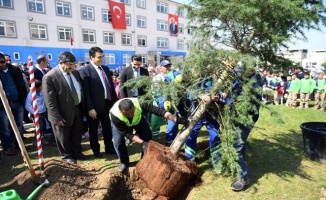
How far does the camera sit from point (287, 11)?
290 cm

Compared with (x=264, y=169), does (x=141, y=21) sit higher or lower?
higher

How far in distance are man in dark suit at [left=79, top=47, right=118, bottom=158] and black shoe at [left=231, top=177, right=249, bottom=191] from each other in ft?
7.73

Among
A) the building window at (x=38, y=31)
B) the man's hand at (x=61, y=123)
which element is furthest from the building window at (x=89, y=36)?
the man's hand at (x=61, y=123)

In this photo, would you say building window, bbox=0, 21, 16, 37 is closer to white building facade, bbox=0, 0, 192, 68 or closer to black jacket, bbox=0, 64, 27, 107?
white building facade, bbox=0, 0, 192, 68

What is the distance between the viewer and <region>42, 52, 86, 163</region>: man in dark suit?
3.54m

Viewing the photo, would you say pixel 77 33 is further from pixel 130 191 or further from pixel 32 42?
pixel 130 191

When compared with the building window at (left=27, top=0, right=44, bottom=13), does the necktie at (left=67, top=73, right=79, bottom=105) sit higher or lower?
lower

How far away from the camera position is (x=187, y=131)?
3.58 m

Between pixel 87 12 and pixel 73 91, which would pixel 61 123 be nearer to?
pixel 73 91

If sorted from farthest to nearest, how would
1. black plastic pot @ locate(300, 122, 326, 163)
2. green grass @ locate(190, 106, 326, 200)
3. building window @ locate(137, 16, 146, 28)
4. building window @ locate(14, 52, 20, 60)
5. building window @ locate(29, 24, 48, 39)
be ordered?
building window @ locate(137, 16, 146, 28) → building window @ locate(29, 24, 48, 39) → building window @ locate(14, 52, 20, 60) → black plastic pot @ locate(300, 122, 326, 163) → green grass @ locate(190, 106, 326, 200)

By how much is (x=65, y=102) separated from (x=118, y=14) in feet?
76.4

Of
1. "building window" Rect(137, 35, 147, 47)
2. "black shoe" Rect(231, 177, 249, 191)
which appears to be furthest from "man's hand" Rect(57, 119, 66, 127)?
"building window" Rect(137, 35, 147, 47)

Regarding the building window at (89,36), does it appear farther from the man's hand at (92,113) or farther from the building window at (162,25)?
the man's hand at (92,113)

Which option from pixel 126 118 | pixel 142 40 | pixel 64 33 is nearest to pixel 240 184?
pixel 126 118
